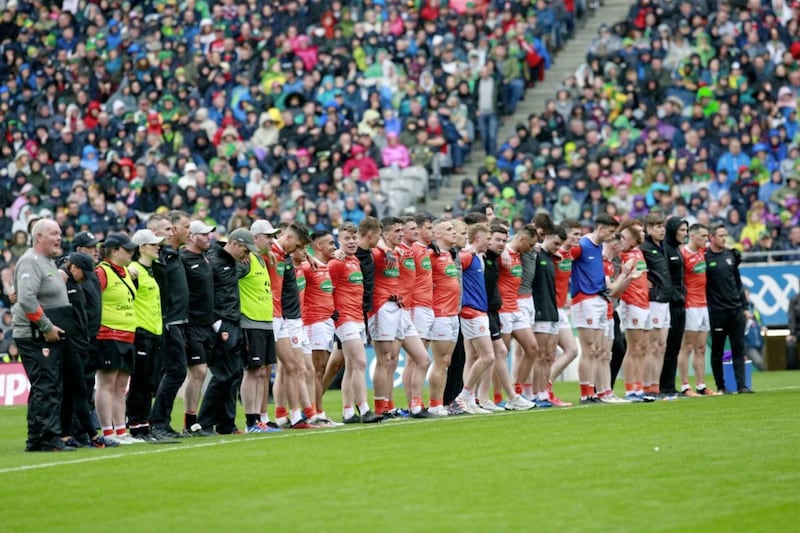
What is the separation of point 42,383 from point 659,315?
8894 mm

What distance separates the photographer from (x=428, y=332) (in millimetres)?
18328

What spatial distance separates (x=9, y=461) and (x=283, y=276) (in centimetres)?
422

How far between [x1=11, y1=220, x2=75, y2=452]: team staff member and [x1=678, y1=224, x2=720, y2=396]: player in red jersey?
9.41 meters

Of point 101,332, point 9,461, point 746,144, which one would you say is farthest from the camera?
point 746,144

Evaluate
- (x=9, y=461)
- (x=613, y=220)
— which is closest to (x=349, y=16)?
(x=613, y=220)

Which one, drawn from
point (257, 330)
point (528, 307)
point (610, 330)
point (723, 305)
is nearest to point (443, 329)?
point (528, 307)

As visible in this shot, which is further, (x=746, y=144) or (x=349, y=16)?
(x=349, y=16)

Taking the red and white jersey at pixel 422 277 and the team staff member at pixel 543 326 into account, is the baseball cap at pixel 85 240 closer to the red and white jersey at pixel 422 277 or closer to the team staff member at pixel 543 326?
the red and white jersey at pixel 422 277

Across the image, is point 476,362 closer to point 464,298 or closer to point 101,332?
point 464,298

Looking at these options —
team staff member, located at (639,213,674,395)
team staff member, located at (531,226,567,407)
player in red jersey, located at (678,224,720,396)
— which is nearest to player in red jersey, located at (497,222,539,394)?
team staff member, located at (531,226,567,407)

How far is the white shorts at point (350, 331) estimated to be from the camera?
17625 millimetres

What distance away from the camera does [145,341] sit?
1588cm

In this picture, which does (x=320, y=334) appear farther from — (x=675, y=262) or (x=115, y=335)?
(x=675, y=262)

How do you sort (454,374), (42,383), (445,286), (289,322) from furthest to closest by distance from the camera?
(454,374) < (445,286) < (289,322) < (42,383)
